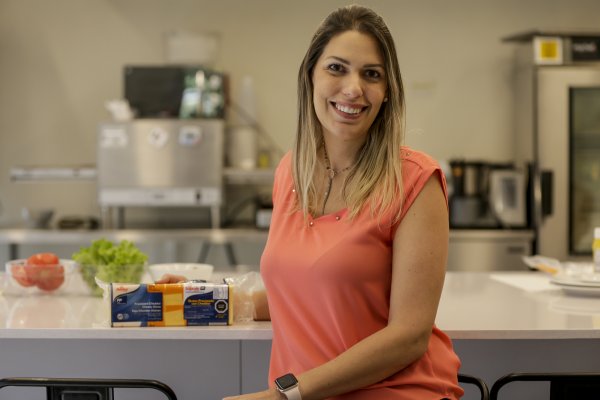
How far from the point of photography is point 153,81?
5.27m

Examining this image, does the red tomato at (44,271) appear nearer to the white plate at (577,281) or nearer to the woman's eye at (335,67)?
the woman's eye at (335,67)

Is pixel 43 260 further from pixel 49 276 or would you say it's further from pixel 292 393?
pixel 292 393

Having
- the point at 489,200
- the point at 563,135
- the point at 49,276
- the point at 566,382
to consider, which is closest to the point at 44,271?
the point at 49,276

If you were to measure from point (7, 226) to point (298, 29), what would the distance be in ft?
7.69

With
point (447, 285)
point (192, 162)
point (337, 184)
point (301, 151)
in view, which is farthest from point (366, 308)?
point (192, 162)

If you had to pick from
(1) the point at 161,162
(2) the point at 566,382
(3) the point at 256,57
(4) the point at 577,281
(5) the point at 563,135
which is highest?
(3) the point at 256,57

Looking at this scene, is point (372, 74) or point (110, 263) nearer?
point (372, 74)

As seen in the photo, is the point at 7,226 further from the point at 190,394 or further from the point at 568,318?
the point at 568,318

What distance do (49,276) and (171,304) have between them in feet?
2.09

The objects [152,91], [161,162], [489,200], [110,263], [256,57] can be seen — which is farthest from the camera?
[256,57]

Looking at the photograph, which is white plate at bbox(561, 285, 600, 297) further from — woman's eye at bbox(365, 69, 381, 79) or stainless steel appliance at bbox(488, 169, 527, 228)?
stainless steel appliance at bbox(488, 169, 527, 228)

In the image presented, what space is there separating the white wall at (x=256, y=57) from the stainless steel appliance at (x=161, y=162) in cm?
63

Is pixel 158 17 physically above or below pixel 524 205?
above

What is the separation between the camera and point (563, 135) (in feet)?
16.6
